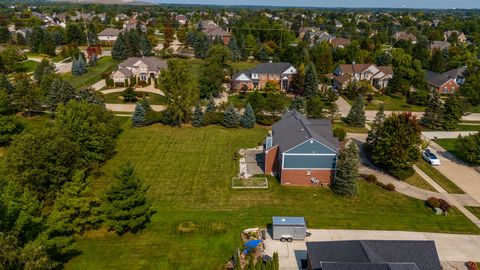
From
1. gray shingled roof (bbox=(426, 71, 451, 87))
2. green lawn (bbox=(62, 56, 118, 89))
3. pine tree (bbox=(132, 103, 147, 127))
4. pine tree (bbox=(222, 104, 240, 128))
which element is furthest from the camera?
gray shingled roof (bbox=(426, 71, 451, 87))

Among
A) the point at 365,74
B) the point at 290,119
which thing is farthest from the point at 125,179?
the point at 365,74

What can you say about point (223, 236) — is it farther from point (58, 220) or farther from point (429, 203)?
point (429, 203)

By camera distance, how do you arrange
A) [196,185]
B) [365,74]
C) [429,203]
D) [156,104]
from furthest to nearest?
[365,74] < [156,104] < [196,185] < [429,203]

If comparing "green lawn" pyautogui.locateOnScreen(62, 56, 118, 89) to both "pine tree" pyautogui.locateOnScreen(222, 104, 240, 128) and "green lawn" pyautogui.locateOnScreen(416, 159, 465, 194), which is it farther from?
"green lawn" pyautogui.locateOnScreen(416, 159, 465, 194)

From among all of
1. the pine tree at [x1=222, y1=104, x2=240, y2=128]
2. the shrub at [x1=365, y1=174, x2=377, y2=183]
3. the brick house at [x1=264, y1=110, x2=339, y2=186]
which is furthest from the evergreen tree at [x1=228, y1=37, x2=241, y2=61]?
the shrub at [x1=365, y1=174, x2=377, y2=183]

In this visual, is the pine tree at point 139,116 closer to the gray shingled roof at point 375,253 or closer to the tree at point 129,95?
the tree at point 129,95

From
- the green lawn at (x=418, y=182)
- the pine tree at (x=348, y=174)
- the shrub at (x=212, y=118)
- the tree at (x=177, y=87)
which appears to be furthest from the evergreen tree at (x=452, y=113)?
the tree at (x=177, y=87)

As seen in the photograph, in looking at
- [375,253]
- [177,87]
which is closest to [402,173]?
[375,253]
